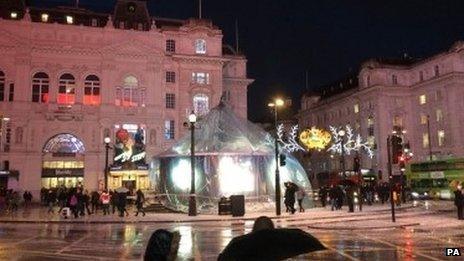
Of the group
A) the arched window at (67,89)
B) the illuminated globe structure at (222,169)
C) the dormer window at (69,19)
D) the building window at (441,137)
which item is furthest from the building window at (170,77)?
the building window at (441,137)

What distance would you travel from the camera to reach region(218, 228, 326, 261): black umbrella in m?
3.74

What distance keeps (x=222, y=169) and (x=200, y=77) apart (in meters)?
33.1

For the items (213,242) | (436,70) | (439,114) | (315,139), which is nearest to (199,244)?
(213,242)

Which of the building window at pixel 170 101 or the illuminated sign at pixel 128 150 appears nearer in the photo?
the illuminated sign at pixel 128 150

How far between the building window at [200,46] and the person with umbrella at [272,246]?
65505 mm

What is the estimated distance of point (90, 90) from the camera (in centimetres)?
6191

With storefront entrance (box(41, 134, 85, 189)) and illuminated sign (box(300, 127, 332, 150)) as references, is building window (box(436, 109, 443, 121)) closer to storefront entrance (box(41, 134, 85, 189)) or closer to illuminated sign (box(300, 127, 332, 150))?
illuminated sign (box(300, 127, 332, 150))

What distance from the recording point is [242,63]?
78000 mm

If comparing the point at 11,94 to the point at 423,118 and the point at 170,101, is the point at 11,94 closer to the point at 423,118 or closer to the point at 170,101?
the point at 170,101

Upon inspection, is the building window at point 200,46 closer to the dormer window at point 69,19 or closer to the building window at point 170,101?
the building window at point 170,101

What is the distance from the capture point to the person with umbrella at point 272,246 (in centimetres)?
374

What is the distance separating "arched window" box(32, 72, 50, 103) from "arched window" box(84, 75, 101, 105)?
451cm

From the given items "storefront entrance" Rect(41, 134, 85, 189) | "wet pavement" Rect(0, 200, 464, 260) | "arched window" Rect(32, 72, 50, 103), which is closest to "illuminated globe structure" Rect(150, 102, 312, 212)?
"wet pavement" Rect(0, 200, 464, 260)

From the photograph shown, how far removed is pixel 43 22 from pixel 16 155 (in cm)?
1661
